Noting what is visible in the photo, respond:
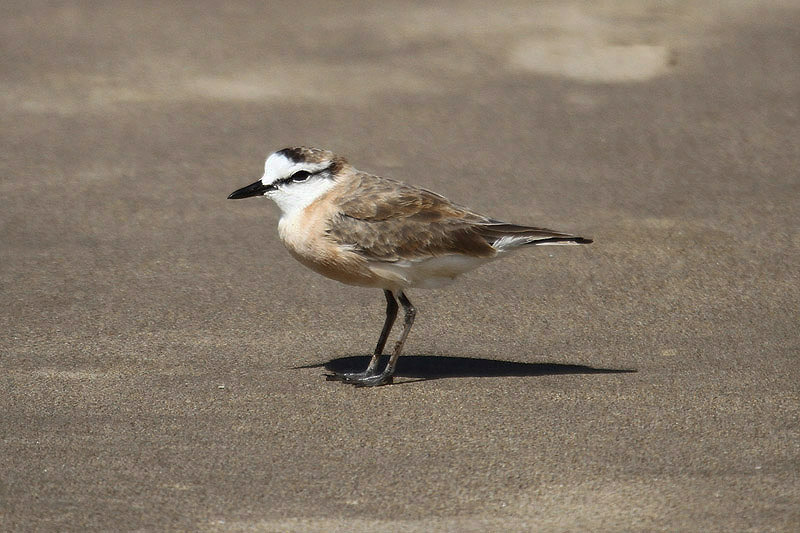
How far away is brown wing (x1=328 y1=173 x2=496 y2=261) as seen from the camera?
689cm

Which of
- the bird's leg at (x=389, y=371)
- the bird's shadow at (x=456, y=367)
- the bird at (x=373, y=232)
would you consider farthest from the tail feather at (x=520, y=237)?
the bird's shadow at (x=456, y=367)

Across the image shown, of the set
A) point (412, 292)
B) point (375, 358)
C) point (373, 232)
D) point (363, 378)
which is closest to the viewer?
point (373, 232)

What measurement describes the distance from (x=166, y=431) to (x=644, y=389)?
108 inches

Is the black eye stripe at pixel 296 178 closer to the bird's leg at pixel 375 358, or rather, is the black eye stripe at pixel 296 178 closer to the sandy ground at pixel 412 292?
the bird's leg at pixel 375 358

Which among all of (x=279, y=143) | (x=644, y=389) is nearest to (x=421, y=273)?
(x=644, y=389)

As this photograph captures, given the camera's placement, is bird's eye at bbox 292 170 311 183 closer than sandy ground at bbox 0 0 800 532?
No

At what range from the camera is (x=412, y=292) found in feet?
28.6

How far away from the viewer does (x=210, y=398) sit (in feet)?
22.4

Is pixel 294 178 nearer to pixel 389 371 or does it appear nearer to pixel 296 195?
pixel 296 195

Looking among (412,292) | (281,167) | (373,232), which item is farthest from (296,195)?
(412,292)

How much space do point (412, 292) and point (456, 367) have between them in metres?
1.50

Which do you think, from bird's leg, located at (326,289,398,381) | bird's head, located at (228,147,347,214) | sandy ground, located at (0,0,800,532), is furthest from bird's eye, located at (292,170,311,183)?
sandy ground, located at (0,0,800,532)

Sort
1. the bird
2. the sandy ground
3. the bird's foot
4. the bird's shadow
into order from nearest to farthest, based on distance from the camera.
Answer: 1. the sandy ground
2. the bird
3. the bird's foot
4. the bird's shadow

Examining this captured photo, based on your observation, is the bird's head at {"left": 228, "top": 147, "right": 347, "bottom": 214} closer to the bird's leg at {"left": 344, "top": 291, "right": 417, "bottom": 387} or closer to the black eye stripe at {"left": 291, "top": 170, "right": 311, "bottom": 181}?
the black eye stripe at {"left": 291, "top": 170, "right": 311, "bottom": 181}
